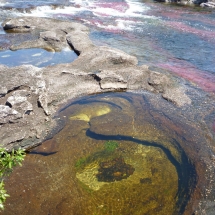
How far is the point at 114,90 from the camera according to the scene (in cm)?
1485

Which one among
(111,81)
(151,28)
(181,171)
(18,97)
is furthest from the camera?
(151,28)

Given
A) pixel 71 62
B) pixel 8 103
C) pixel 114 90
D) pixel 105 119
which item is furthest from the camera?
pixel 71 62

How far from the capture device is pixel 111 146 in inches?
432

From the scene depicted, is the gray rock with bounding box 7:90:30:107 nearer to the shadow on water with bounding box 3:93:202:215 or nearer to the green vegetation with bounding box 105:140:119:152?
the shadow on water with bounding box 3:93:202:215

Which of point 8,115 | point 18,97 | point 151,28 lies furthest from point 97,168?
point 151,28

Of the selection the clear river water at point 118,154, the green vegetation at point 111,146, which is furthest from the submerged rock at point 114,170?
the green vegetation at point 111,146

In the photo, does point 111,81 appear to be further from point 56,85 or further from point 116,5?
point 116,5

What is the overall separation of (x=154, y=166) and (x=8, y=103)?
7642 mm

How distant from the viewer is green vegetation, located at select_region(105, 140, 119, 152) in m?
10.8

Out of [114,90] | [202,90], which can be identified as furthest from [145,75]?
[202,90]

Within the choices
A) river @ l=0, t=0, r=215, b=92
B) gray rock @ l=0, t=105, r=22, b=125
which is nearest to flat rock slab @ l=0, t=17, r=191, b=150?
gray rock @ l=0, t=105, r=22, b=125

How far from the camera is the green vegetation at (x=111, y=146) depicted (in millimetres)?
10814

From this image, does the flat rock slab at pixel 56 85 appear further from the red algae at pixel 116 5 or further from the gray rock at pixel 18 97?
the red algae at pixel 116 5

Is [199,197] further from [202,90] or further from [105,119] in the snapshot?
[202,90]
